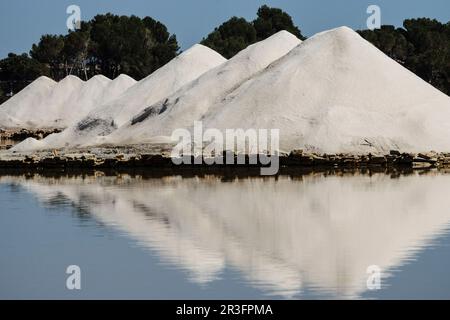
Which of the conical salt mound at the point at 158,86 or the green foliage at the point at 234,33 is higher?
the green foliage at the point at 234,33

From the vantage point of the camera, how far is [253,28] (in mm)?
91688

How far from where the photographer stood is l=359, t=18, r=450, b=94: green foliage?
244 feet

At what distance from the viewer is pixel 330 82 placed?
39938 millimetres

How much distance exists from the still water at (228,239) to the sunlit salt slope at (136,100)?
1900 cm

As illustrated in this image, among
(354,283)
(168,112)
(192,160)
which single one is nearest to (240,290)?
(354,283)

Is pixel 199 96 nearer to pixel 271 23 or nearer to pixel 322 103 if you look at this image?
pixel 322 103

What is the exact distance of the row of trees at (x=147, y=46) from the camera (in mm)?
81188

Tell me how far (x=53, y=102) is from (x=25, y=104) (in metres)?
2.54

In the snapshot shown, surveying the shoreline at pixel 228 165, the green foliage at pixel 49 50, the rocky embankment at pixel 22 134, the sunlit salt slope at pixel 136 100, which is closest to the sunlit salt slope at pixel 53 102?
the rocky embankment at pixel 22 134

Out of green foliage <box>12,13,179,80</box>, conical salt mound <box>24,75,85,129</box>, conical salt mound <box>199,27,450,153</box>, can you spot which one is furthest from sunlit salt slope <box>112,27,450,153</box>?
green foliage <box>12,13,179,80</box>

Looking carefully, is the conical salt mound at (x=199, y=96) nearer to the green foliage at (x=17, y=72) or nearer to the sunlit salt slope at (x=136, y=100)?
the sunlit salt slope at (x=136, y=100)

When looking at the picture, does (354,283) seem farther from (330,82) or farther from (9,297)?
(330,82)

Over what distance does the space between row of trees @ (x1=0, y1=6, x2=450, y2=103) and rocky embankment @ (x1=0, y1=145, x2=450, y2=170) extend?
37.0m

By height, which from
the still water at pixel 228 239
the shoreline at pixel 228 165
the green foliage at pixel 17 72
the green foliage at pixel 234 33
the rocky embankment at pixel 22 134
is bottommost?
the still water at pixel 228 239
